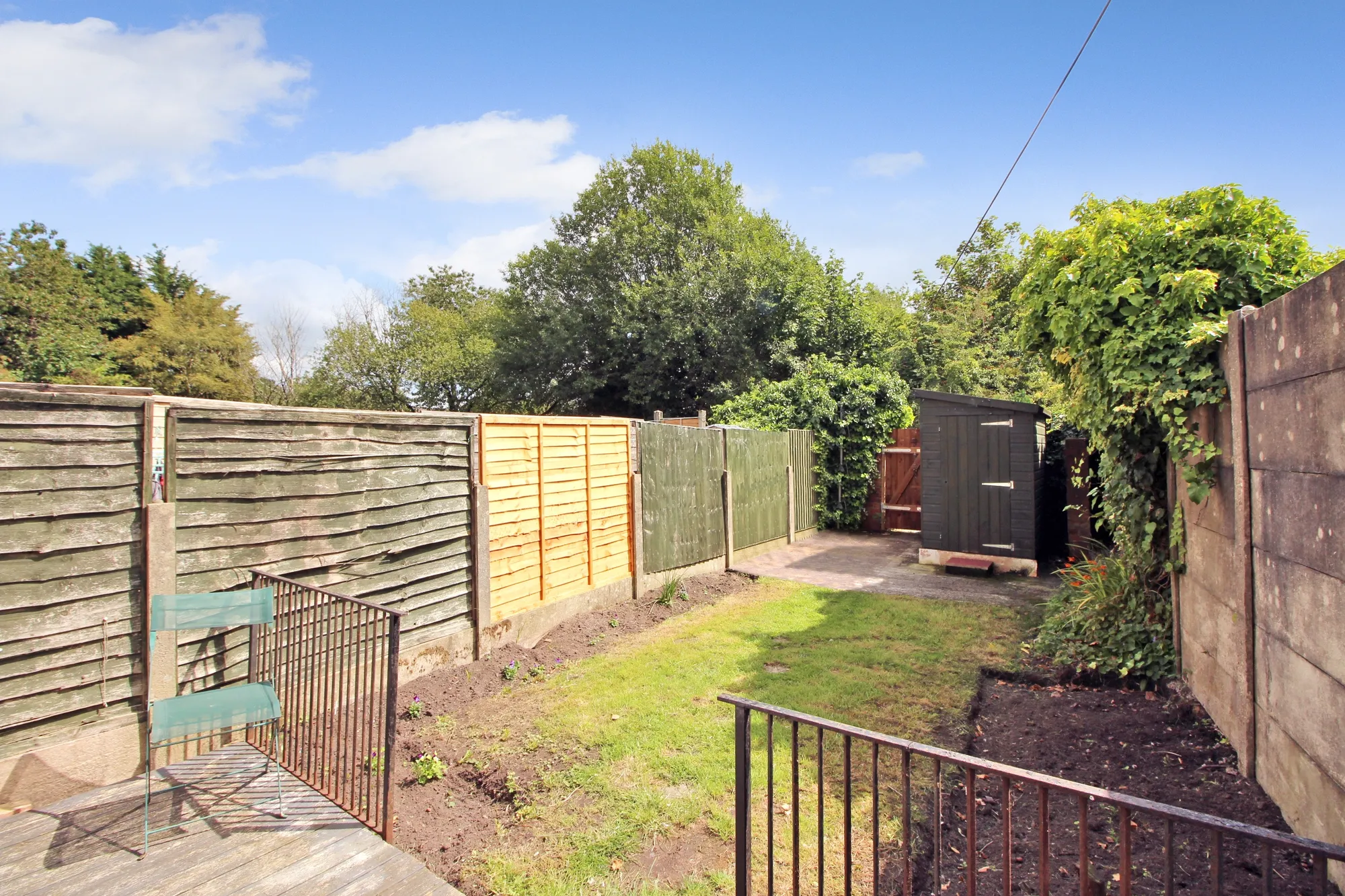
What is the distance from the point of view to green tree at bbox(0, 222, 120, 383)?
53.5ft

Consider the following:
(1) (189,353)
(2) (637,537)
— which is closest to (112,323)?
(1) (189,353)

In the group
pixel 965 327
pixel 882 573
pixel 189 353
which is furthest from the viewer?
pixel 189 353

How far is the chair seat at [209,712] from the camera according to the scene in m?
2.65

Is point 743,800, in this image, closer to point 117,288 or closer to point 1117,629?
point 1117,629

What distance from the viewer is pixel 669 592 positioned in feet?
22.4

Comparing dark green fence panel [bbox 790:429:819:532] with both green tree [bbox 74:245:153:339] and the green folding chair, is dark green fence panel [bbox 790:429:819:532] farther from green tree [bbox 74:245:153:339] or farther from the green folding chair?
green tree [bbox 74:245:153:339]

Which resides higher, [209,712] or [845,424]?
[845,424]

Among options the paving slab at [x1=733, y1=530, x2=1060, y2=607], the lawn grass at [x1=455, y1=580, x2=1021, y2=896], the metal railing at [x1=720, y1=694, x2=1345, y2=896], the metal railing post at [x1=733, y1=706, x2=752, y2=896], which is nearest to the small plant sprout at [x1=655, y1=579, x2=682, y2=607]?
the lawn grass at [x1=455, y1=580, x2=1021, y2=896]

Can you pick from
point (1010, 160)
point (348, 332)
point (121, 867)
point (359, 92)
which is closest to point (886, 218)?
point (1010, 160)

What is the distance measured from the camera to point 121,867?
93.7 inches

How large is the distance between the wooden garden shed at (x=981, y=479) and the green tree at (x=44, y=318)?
65.2ft

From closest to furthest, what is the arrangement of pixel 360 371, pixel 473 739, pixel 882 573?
pixel 473 739 → pixel 882 573 → pixel 360 371

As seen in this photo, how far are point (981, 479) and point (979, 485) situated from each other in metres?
0.09

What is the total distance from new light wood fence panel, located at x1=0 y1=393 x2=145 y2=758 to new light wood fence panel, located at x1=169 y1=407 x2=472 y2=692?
0.22 m
